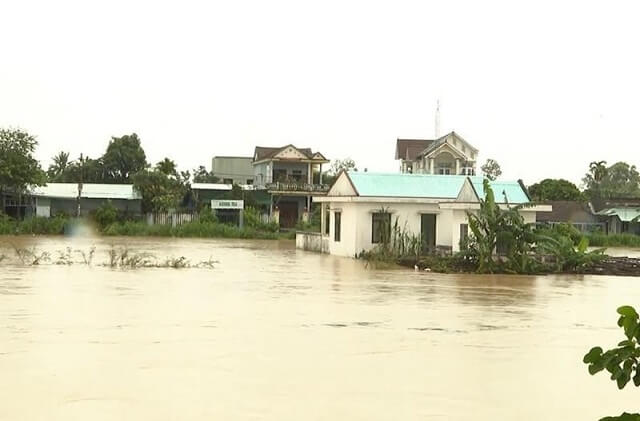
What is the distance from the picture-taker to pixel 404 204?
28344 millimetres

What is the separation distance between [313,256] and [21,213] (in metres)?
22.3

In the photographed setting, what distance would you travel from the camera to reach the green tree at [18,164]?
132 ft

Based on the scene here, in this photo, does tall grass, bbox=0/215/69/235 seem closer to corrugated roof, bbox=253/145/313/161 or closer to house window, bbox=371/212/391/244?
corrugated roof, bbox=253/145/313/161

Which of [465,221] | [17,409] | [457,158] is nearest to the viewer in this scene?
[17,409]

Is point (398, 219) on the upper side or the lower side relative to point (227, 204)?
lower

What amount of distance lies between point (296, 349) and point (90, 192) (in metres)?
37.1

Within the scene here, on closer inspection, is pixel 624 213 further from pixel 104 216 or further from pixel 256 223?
pixel 104 216

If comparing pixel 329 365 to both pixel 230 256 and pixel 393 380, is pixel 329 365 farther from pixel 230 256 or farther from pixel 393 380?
pixel 230 256

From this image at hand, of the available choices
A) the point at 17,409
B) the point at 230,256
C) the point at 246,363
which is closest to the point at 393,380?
the point at 246,363

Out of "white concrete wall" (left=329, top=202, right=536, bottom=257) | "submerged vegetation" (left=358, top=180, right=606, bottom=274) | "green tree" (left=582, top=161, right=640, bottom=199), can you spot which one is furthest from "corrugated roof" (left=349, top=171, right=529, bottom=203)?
"green tree" (left=582, top=161, right=640, bottom=199)

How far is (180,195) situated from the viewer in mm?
45250

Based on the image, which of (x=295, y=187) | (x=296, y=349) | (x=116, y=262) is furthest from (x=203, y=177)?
(x=296, y=349)

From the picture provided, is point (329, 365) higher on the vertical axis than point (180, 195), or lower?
lower

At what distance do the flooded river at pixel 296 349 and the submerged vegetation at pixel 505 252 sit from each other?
3.19 metres
